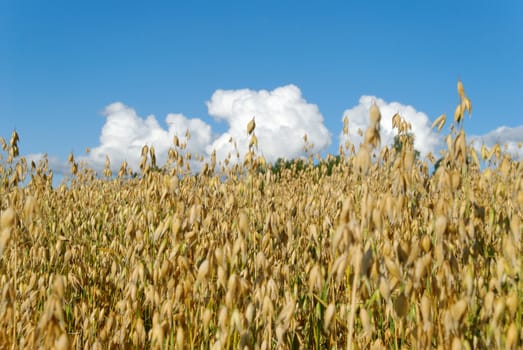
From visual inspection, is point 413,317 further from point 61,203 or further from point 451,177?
point 61,203

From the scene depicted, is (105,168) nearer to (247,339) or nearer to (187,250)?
(187,250)

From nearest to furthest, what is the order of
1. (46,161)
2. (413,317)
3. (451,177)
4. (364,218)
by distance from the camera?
(364,218), (451,177), (413,317), (46,161)

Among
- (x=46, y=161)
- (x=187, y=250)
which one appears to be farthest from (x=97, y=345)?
(x=46, y=161)

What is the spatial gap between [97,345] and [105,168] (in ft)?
14.2

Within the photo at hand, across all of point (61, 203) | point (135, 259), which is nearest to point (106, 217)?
point (61, 203)

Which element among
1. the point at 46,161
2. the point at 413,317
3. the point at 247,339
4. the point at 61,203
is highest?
the point at 46,161

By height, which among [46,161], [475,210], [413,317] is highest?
[46,161]

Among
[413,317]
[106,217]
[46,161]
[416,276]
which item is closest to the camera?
[416,276]

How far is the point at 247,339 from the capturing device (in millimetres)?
1235

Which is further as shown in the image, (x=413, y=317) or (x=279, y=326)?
(x=413, y=317)

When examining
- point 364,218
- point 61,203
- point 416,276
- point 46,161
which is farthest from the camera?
point 46,161

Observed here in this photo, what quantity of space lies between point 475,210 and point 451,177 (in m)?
0.26

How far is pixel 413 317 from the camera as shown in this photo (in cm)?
158

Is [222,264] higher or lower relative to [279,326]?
higher
